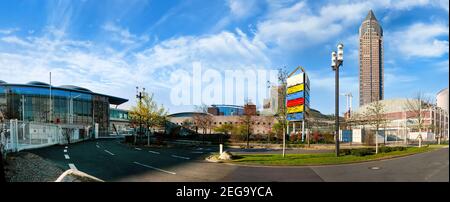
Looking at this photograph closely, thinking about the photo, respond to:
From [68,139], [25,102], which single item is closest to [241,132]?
[68,139]

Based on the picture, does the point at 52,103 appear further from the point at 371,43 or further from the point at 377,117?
the point at 371,43

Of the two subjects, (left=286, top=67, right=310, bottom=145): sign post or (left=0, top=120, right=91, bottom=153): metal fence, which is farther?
(left=286, top=67, right=310, bottom=145): sign post

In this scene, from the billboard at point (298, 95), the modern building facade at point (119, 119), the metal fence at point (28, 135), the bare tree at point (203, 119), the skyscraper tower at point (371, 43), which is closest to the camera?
the skyscraper tower at point (371, 43)

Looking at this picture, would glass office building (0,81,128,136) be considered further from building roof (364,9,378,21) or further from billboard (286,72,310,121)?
building roof (364,9,378,21)

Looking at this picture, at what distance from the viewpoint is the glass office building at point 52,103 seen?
59.0 metres

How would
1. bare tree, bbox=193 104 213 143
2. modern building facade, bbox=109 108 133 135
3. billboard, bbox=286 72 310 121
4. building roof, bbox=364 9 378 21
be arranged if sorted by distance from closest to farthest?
building roof, bbox=364 9 378 21 → billboard, bbox=286 72 310 121 → bare tree, bbox=193 104 213 143 → modern building facade, bbox=109 108 133 135

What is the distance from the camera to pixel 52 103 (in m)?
62.0

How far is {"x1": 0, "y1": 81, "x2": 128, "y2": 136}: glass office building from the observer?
194 feet

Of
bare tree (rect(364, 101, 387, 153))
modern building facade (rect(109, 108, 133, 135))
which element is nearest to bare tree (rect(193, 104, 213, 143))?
bare tree (rect(364, 101, 387, 153))

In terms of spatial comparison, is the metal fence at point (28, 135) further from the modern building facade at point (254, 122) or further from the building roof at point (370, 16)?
the modern building facade at point (254, 122)

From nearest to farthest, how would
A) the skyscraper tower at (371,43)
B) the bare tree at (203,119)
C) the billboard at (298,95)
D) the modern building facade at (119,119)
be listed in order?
the skyscraper tower at (371,43) < the billboard at (298,95) < the bare tree at (203,119) < the modern building facade at (119,119)

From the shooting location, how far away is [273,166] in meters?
11.7

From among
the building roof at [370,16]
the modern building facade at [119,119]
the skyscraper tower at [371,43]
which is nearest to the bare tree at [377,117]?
the skyscraper tower at [371,43]
